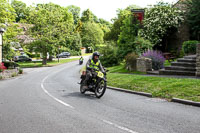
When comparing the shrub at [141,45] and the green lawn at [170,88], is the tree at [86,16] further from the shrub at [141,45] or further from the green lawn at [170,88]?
the green lawn at [170,88]

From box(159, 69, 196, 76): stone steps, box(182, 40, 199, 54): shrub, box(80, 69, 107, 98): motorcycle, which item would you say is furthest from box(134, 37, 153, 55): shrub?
box(80, 69, 107, 98): motorcycle

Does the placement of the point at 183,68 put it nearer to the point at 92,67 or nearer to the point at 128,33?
the point at 92,67

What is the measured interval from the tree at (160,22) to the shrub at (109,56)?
6.17 metres

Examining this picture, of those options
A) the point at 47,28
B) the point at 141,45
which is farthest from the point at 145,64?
the point at 47,28

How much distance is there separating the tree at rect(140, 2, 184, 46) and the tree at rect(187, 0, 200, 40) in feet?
3.30

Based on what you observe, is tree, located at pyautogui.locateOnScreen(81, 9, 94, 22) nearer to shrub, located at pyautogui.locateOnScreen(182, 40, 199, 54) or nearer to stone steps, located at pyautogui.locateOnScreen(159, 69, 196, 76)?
shrub, located at pyautogui.locateOnScreen(182, 40, 199, 54)

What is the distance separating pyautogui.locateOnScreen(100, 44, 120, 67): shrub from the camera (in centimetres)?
3200

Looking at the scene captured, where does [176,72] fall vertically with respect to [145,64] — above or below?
below

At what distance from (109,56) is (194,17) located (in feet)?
38.9

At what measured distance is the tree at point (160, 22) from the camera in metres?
25.8

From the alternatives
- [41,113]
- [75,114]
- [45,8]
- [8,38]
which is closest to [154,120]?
[75,114]

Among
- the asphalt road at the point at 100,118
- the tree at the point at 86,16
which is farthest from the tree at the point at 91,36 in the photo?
the asphalt road at the point at 100,118

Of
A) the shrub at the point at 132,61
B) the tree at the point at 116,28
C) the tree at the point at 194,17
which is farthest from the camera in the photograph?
the tree at the point at 116,28

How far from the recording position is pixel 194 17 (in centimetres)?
2466
